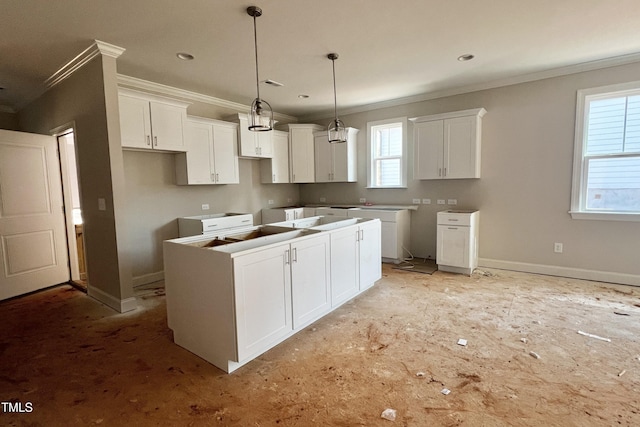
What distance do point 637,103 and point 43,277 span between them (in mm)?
7800

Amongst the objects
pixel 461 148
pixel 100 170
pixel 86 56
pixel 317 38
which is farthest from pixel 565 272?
pixel 86 56

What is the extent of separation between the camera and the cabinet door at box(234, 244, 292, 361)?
7.09 ft

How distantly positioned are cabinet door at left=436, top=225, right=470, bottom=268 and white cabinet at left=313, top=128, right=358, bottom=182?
201cm

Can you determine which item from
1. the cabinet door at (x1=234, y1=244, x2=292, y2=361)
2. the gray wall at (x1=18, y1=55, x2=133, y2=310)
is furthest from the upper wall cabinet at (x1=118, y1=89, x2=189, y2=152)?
the cabinet door at (x1=234, y1=244, x2=292, y2=361)

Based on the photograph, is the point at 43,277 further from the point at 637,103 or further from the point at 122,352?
the point at 637,103

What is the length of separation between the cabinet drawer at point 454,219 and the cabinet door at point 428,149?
0.65m

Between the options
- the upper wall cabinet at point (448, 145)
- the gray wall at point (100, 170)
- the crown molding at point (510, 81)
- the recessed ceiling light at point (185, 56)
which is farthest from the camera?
the upper wall cabinet at point (448, 145)

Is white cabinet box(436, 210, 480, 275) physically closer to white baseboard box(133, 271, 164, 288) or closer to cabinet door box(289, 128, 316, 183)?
cabinet door box(289, 128, 316, 183)

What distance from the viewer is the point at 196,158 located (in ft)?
14.6

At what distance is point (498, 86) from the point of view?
14.5 feet

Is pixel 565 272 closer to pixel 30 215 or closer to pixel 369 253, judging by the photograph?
pixel 369 253

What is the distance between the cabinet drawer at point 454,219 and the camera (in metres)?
4.32

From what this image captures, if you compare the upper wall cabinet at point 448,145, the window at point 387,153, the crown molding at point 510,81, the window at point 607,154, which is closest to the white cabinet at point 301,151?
the crown molding at point 510,81

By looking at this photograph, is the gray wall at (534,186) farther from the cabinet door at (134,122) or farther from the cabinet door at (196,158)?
the cabinet door at (134,122)
